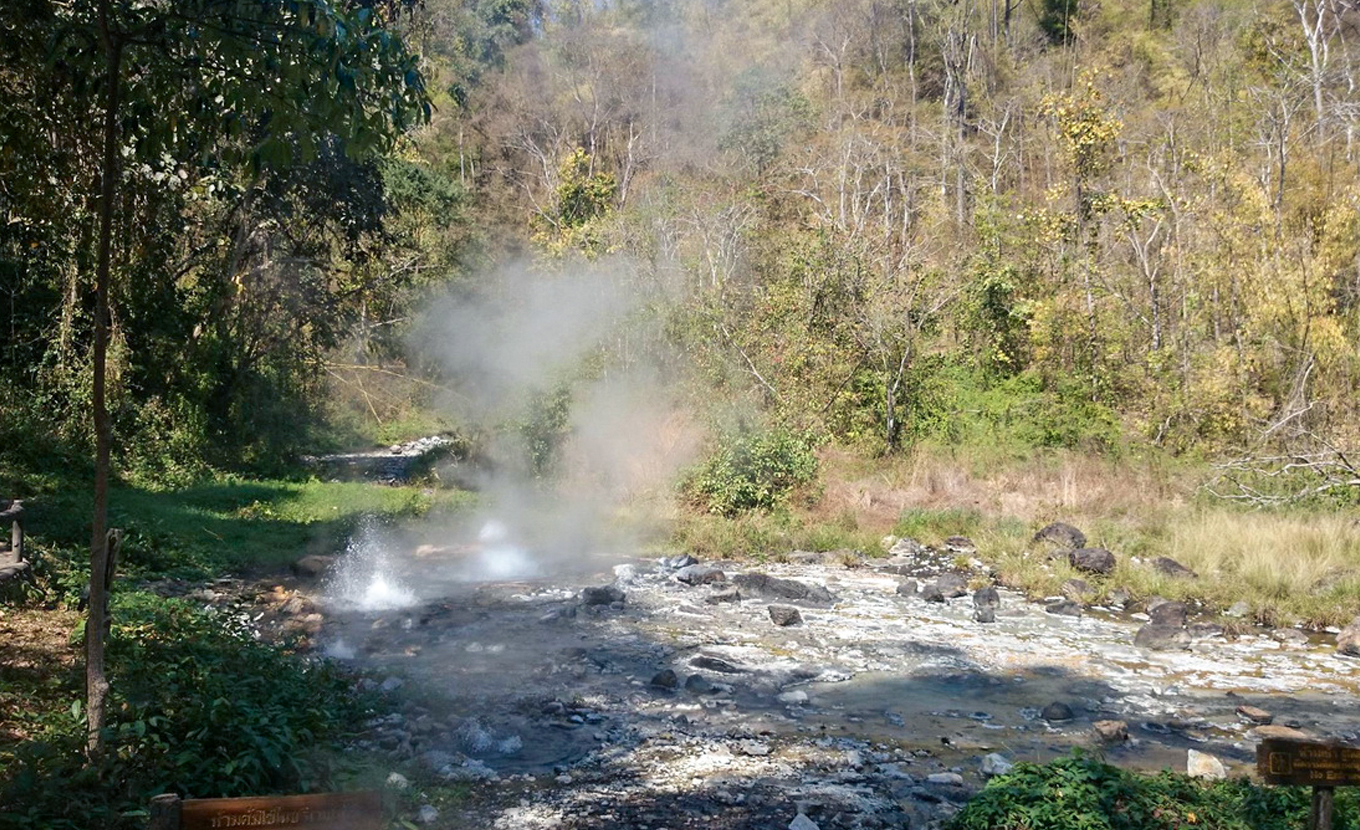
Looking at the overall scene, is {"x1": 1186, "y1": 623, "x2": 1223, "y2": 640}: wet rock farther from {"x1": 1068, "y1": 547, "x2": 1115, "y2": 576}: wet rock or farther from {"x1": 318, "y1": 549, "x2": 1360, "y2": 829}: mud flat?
{"x1": 1068, "y1": 547, "x2": 1115, "y2": 576}: wet rock

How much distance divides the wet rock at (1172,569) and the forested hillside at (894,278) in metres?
2.06

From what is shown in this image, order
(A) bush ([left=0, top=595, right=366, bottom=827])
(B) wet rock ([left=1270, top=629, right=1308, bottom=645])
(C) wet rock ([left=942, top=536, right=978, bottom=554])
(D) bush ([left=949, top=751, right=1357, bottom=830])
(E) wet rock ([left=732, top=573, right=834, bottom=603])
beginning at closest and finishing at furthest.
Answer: (A) bush ([left=0, top=595, right=366, bottom=827]), (D) bush ([left=949, top=751, right=1357, bottom=830]), (B) wet rock ([left=1270, top=629, right=1308, bottom=645]), (E) wet rock ([left=732, top=573, right=834, bottom=603]), (C) wet rock ([left=942, top=536, right=978, bottom=554])

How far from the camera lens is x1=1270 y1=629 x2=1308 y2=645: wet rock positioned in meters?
10.3

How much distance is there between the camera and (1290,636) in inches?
412

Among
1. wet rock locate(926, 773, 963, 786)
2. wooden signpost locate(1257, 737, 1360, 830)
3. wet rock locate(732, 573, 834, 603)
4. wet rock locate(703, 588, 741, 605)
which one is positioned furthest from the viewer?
wet rock locate(732, 573, 834, 603)

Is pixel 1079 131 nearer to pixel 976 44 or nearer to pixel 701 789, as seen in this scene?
pixel 976 44

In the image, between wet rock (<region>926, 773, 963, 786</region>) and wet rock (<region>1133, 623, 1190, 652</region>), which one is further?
wet rock (<region>1133, 623, 1190, 652</region>)

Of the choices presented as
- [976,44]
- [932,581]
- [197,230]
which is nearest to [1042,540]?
[932,581]

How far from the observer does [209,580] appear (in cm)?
1067

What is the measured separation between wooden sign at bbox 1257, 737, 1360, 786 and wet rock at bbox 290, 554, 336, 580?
9358mm

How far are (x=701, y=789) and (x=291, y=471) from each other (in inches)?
562

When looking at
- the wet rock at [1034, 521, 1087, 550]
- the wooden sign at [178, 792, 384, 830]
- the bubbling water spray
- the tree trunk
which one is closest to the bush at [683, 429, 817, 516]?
the wet rock at [1034, 521, 1087, 550]

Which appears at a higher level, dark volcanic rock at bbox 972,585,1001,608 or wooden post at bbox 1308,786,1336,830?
wooden post at bbox 1308,786,1336,830

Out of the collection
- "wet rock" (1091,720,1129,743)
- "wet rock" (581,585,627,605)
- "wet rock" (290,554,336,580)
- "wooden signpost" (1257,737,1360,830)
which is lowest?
"wet rock" (581,585,627,605)
